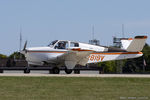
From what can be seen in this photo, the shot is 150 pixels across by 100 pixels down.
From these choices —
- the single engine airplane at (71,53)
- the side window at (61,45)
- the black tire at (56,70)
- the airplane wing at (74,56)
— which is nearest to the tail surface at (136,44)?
the single engine airplane at (71,53)

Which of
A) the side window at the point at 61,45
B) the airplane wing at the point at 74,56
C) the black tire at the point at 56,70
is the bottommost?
the black tire at the point at 56,70

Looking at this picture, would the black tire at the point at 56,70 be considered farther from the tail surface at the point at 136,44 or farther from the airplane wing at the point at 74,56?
the tail surface at the point at 136,44

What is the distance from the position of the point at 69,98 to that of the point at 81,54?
44.1 feet

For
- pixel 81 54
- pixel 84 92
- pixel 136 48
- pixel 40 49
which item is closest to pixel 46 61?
pixel 40 49

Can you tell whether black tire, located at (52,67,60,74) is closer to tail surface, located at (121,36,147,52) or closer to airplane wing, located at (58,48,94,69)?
airplane wing, located at (58,48,94,69)

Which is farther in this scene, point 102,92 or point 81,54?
point 81,54

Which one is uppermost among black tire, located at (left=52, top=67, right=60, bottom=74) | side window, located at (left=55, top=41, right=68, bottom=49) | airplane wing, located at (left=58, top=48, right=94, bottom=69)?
side window, located at (left=55, top=41, right=68, bottom=49)

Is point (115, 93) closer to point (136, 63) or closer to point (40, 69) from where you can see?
point (40, 69)

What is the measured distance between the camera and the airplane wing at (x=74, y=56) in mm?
22781

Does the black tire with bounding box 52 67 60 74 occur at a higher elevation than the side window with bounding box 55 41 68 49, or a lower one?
lower

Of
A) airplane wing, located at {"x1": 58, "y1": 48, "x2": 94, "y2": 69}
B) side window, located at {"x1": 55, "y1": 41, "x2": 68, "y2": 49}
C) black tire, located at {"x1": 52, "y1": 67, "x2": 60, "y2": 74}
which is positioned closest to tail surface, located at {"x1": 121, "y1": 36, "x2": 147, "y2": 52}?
airplane wing, located at {"x1": 58, "y1": 48, "x2": 94, "y2": 69}

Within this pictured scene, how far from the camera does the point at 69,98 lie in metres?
9.91

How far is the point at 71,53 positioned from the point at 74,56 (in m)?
0.57

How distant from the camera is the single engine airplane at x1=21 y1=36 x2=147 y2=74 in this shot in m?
23.2
